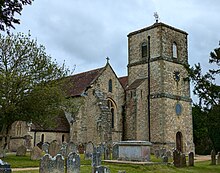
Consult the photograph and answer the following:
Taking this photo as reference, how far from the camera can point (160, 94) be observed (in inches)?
1273

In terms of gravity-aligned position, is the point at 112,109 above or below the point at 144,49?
below

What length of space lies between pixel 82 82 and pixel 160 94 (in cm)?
819

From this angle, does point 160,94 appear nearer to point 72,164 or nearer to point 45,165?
point 72,164

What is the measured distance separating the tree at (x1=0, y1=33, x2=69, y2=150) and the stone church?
7.99m

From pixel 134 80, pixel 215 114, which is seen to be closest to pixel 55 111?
pixel 215 114

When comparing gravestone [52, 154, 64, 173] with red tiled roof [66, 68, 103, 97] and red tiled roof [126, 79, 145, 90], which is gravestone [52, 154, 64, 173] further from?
red tiled roof [126, 79, 145, 90]

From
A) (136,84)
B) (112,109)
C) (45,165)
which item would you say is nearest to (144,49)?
(136,84)

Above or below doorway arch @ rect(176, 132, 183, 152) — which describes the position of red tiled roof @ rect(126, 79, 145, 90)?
above

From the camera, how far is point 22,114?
21.6 m

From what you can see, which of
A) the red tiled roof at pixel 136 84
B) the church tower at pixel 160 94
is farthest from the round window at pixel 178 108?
the red tiled roof at pixel 136 84

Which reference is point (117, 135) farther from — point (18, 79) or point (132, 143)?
point (18, 79)

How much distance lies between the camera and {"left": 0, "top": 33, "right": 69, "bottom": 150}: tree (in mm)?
20734

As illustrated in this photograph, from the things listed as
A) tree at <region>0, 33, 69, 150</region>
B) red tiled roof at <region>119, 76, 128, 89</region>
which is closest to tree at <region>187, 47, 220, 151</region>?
tree at <region>0, 33, 69, 150</region>

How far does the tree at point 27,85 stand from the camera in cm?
2073
